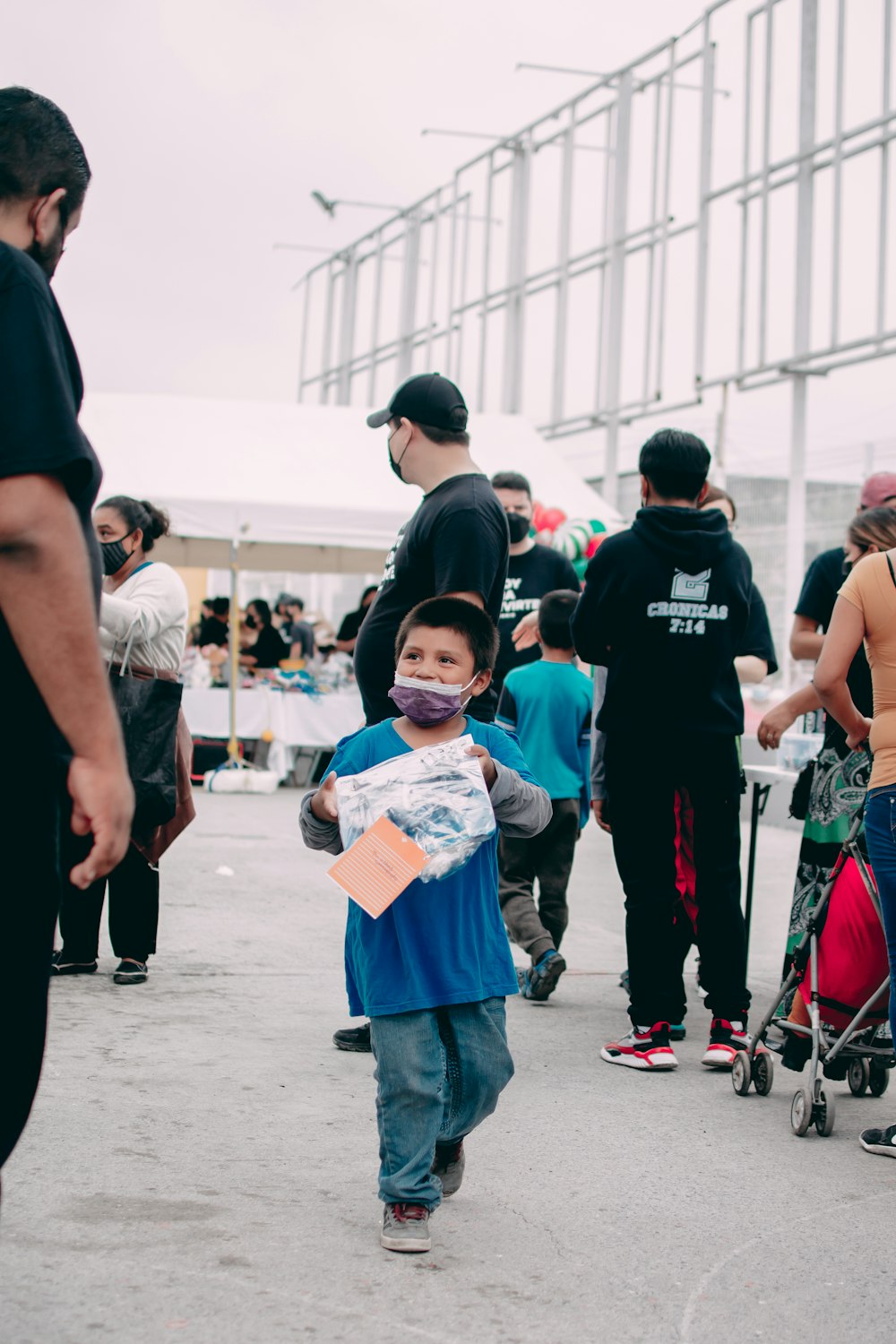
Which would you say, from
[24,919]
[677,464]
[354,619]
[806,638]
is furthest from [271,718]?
[24,919]

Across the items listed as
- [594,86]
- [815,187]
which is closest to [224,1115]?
[815,187]

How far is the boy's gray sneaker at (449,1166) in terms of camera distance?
339 centimetres

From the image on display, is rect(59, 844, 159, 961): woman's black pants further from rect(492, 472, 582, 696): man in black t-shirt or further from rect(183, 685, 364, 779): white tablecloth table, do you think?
rect(183, 685, 364, 779): white tablecloth table

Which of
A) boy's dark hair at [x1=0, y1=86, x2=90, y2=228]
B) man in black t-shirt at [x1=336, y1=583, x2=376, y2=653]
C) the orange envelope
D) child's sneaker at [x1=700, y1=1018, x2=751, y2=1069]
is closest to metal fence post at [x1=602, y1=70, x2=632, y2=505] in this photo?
man in black t-shirt at [x1=336, y1=583, x2=376, y2=653]

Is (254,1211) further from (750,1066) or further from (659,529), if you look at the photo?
(659,529)

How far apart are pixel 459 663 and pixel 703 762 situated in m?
1.82

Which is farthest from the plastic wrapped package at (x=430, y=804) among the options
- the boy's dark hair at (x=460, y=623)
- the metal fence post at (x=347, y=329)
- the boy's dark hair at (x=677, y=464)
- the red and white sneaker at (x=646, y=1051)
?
the metal fence post at (x=347, y=329)

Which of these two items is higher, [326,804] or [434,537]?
[434,537]

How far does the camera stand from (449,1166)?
3.41m

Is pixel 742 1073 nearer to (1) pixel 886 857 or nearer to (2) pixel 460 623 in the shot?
(1) pixel 886 857

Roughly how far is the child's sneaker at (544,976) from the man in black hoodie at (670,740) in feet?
2.32

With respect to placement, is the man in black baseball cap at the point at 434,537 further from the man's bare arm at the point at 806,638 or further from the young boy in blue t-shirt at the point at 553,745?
the young boy in blue t-shirt at the point at 553,745

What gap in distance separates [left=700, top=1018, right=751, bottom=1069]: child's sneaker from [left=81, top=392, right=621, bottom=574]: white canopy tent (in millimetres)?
10072

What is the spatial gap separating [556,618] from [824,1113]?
252 centimetres
